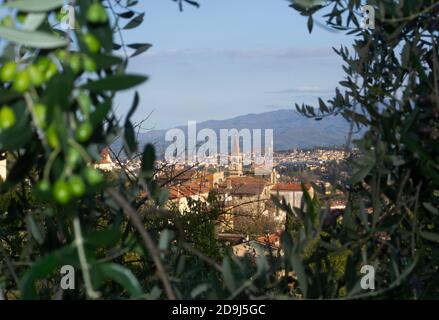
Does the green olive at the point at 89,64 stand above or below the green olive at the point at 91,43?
below

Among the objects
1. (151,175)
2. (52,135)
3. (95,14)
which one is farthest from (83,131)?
(151,175)

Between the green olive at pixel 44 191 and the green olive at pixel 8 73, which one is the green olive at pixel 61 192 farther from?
the green olive at pixel 8 73

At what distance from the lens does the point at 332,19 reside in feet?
6.46

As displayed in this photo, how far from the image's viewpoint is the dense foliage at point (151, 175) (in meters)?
0.85

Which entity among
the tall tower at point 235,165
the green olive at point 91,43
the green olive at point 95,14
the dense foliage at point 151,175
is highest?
the green olive at point 95,14

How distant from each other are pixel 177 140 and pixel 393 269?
11.8ft

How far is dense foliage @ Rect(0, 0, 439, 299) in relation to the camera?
0.85m

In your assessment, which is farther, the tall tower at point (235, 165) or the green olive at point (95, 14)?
the tall tower at point (235, 165)

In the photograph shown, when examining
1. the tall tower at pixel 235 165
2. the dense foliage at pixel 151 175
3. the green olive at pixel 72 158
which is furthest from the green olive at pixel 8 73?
the tall tower at pixel 235 165

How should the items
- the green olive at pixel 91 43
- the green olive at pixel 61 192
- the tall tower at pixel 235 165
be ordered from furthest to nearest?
the tall tower at pixel 235 165
the green olive at pixel 91 43
the green olive at pixel 61 192

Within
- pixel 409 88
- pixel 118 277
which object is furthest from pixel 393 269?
pixel 118 277

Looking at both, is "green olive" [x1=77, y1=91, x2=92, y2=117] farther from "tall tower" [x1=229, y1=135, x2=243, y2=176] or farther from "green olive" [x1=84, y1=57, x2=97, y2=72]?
"tall tower" [x1=229, y1=135, x2=243, y2=176]

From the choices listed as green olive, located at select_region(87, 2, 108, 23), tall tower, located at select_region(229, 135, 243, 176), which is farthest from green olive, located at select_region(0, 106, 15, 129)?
tall tower, located at select_region(229, 135, 243, 176)

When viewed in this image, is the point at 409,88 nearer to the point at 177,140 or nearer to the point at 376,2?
the point at 376,2
